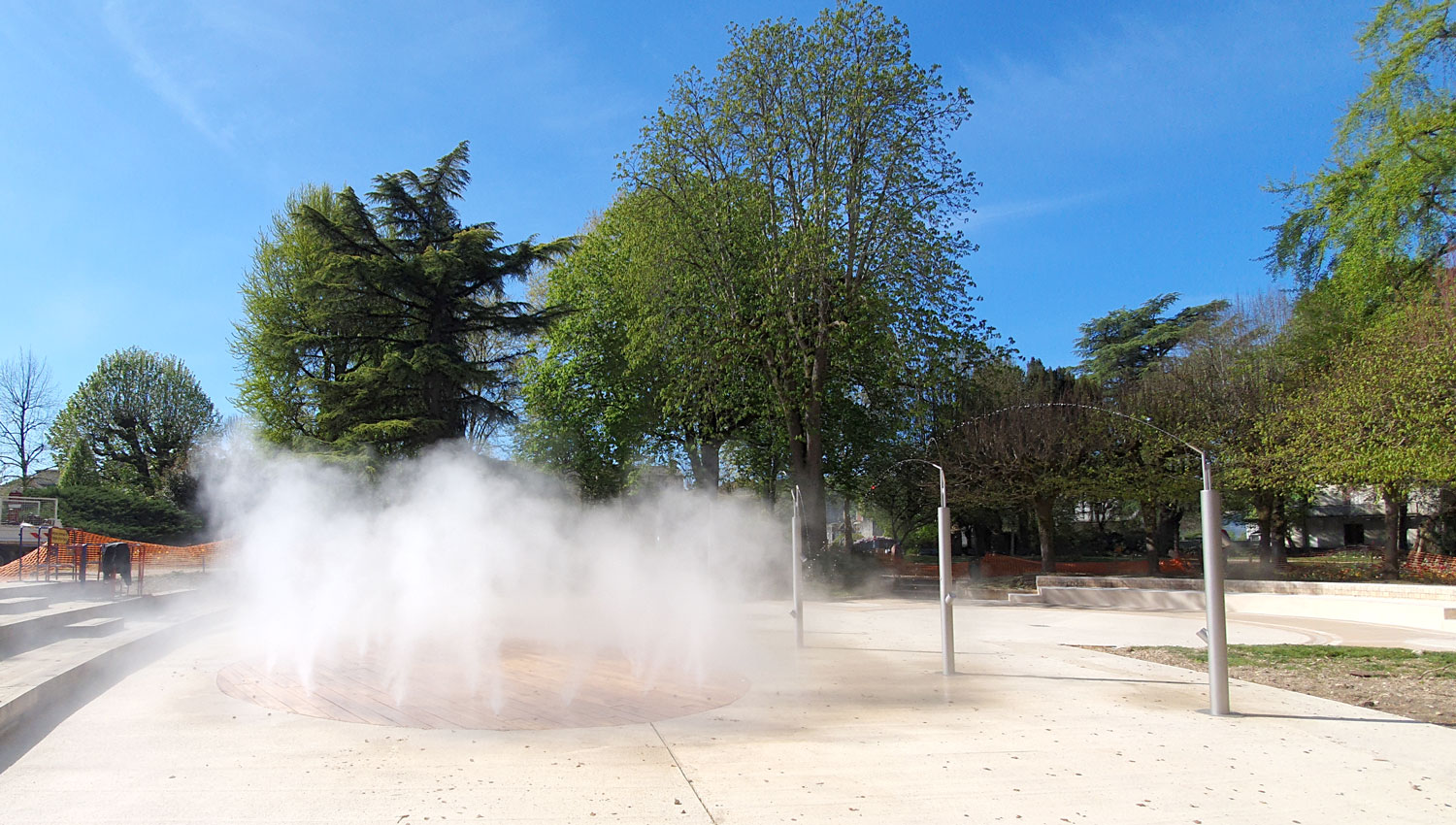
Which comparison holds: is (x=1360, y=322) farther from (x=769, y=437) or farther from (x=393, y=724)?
(x=393, y=724)

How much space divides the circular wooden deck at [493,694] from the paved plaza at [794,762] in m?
0.30

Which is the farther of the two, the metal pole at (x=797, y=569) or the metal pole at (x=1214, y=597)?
the metal pole at (x=797, y=569)

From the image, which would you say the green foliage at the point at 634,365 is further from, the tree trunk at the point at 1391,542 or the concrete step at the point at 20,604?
the tree trunk at the point at 1391,542

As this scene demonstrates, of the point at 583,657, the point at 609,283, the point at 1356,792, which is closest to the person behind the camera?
the point at 1356,792

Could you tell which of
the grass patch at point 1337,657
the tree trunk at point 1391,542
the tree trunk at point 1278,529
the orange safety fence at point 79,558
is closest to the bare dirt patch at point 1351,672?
the grass patch at point 1337,657

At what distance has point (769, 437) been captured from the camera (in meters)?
37.3

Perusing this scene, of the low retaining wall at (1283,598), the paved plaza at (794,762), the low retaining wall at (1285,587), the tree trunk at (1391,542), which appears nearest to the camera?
the paved plaza at (794,762)

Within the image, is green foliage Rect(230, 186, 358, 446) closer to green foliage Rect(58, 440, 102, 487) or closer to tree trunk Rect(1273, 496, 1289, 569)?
green foliage Rect(58, 440, 102, 487)

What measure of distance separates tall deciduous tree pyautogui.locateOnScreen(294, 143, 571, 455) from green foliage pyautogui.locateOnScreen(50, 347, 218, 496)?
28333 mm

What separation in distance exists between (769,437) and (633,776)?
30907 millimetres

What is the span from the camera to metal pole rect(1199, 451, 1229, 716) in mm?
8883

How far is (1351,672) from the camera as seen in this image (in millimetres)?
12305

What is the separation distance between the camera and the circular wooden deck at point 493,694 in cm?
851

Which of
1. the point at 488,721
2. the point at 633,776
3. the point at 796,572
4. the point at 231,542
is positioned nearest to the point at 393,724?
the point at 488,721
